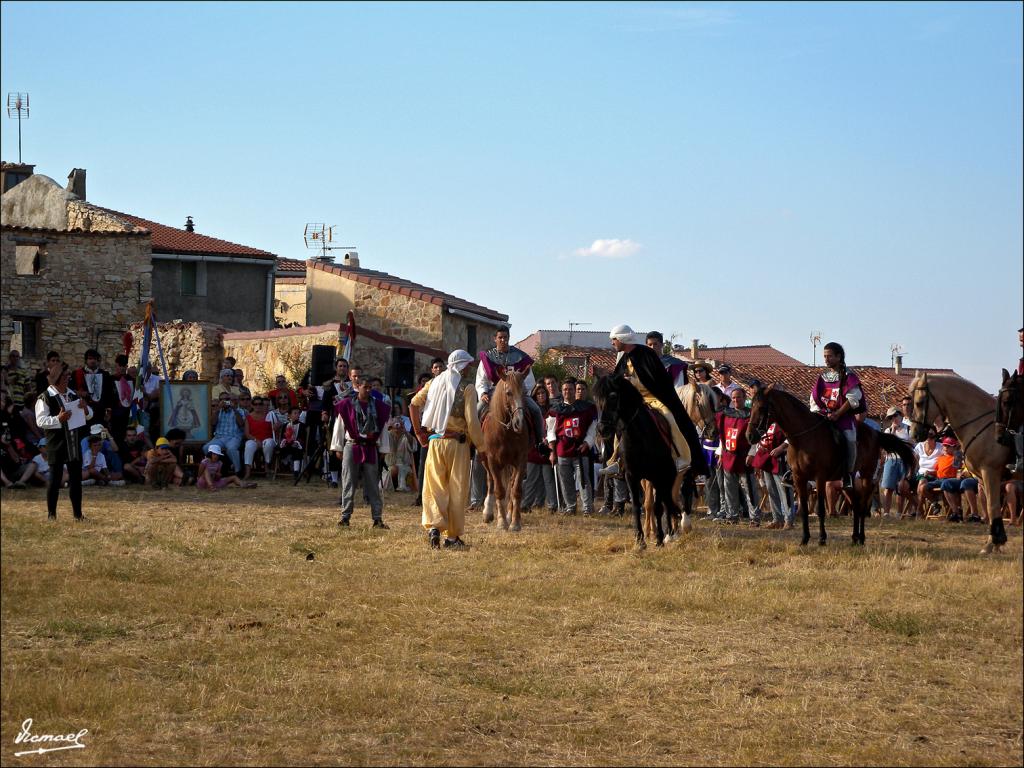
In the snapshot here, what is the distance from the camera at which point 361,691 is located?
24.7 ft

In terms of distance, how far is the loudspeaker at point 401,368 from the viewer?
22.7 m

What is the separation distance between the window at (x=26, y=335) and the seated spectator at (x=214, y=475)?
14.3 metres

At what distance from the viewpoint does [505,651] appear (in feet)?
28.9

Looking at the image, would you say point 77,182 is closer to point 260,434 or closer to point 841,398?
point 260,434

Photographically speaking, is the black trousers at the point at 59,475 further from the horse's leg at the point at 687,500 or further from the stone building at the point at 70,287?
the stone building at the point at 70,287

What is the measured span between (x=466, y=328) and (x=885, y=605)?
26703 mm

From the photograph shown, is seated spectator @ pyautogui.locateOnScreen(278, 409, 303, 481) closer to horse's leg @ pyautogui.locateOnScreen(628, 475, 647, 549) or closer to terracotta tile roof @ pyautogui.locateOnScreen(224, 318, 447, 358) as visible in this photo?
terracotta tile roof @ pyautogui.locateOnScreen(224, 318, 447, 358)

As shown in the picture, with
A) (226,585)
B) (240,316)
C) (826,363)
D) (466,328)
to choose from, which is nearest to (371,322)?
(466,328)

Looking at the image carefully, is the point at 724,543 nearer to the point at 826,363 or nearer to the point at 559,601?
the point at 826,363

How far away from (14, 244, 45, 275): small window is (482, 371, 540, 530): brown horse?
22029 millimetres

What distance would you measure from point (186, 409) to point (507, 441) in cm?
821

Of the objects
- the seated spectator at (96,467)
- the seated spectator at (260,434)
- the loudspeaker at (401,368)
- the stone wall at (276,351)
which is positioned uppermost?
the stone wall at (276,351)

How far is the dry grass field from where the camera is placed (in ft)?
22.1

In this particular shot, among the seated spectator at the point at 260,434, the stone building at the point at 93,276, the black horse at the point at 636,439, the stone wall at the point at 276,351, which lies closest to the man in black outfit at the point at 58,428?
the black horse at the point at 636,439
